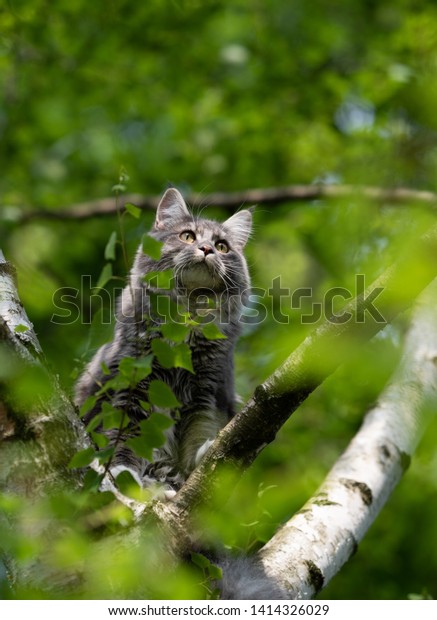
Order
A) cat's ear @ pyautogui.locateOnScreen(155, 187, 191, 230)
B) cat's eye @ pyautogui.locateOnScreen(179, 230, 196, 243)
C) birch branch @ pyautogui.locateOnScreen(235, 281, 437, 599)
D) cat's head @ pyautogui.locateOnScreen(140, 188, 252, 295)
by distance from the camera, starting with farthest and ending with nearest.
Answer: cat's ear @ pyautogui.locateOnScreen(155, 187, 191, 230) → cat's eye @ pyautogui.locateOnScreen(179, 230, 196, 243) → cat's head @ pyautogui.locateOnScreen(140, 188, 252, 295) → birch branch @ pyautogui.locateOnScreen(235, 281, 437, 599)

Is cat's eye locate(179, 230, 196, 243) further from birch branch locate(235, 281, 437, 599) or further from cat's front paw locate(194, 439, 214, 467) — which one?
birch branch locate(235, 281, 437, 599)

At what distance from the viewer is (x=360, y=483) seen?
12.4ft

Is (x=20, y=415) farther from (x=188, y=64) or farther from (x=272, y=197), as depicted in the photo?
(x=188, y=64)

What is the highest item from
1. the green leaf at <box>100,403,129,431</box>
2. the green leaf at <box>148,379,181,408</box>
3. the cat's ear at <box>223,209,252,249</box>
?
the green leaf at <box>148,379,181,408</box>

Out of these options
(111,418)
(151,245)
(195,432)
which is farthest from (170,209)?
(111,418)

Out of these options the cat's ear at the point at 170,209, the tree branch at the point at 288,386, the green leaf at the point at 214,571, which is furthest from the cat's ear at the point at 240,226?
the green leaf at the point at 214,571

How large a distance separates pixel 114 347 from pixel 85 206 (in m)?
2.83

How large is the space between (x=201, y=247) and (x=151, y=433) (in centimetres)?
248

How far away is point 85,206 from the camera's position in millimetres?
6711

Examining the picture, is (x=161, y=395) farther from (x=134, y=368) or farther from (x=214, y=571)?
(x=214, y=571)

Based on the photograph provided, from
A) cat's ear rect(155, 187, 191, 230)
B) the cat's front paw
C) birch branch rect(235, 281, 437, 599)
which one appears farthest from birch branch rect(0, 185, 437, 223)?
the cat's front paw

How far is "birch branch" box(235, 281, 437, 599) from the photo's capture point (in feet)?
10.1

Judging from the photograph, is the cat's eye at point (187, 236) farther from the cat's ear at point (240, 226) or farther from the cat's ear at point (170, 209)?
the cat's ear at point (240, 226)
